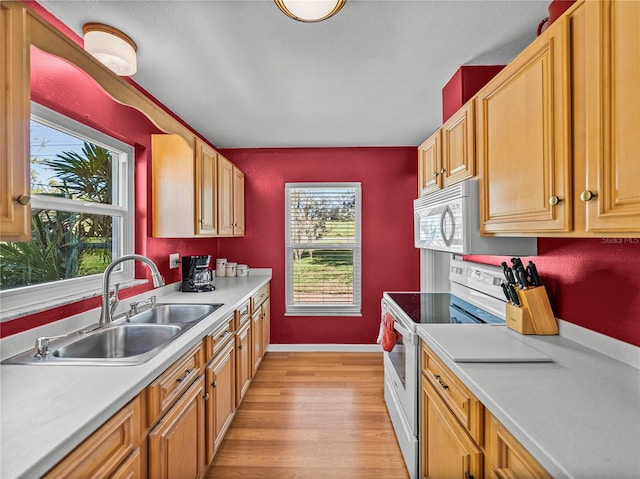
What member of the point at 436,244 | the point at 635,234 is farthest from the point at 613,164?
the point at 436,244

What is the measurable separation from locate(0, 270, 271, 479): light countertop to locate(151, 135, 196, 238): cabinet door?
124 cm

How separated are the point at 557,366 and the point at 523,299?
436 millimetres

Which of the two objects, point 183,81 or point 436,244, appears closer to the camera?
point 436,244

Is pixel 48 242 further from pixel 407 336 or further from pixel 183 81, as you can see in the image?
pixel 407 336

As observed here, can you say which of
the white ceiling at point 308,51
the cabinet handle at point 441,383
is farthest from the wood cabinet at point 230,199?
the cabinet handle at point 441,383

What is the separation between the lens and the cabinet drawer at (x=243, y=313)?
238 centimetres

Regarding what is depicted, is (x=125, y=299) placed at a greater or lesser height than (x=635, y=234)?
lesser

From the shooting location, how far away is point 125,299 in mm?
2082

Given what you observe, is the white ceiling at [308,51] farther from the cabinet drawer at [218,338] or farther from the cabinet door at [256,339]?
the cabinet door at [256,339]

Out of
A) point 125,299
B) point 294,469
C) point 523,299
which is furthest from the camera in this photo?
point 125,299

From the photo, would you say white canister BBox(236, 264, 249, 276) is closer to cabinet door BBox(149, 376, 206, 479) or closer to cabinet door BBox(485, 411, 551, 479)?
cabinet door BBox(149, 376, 206, 479)

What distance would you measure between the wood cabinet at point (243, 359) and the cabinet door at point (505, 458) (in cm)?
173

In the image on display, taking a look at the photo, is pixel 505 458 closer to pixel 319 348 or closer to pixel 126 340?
pixel 126 340

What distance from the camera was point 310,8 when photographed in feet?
4.58
